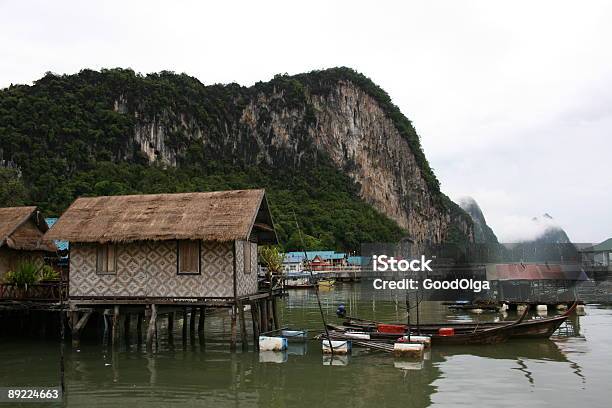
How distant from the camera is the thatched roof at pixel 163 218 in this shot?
17859mm

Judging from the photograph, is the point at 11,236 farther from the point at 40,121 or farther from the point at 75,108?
the point at 75,108

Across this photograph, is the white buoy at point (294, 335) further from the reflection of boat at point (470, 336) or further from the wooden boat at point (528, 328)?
the wooden boat at point (528, 328)

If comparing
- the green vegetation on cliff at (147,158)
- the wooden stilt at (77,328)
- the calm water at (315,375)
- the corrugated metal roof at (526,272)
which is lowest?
the calm water at (315,375)

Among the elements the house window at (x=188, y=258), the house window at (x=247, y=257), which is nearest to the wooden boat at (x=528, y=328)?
the house window at (x=247, y=257)

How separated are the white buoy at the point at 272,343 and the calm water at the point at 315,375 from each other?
0.71 feet

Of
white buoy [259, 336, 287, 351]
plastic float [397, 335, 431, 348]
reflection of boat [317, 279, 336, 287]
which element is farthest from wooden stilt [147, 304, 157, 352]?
reflection of boat [317, 279, 336, 287]

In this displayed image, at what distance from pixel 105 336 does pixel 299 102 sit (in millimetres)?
127309

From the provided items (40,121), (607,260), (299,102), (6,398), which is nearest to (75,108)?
(40,121)

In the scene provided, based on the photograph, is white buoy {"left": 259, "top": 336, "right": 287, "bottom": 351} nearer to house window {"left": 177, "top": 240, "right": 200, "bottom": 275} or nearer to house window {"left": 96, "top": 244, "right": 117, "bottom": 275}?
house window {"left": 177, "top": 240, "right": 200, "bottom": 275}

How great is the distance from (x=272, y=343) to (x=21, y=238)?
11.5 meters

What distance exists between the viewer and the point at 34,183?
80.9 meters

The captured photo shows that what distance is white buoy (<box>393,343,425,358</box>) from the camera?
16.9 metres

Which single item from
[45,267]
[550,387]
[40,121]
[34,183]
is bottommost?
[550,387]

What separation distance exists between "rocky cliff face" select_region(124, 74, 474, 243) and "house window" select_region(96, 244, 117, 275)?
340 ft
